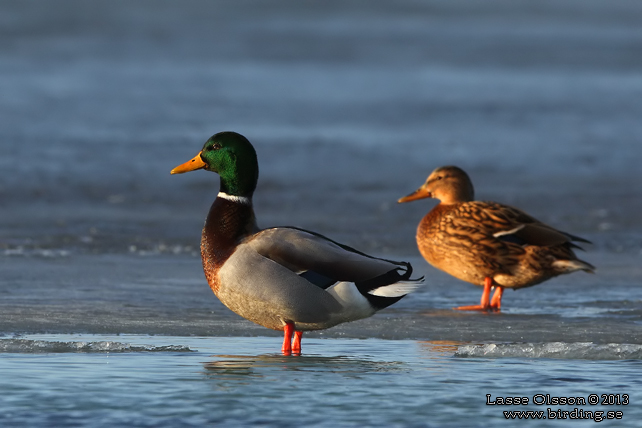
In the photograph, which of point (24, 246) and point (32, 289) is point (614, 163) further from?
point (32, 289)

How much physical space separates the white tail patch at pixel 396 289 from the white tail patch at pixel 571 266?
7.11 feet

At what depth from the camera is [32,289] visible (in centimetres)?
754

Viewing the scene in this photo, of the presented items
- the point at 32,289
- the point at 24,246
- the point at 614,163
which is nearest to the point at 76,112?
the point at 614,163

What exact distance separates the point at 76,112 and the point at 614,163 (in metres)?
11.0

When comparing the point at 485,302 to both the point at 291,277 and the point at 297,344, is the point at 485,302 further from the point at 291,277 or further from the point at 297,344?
the point at 291,277

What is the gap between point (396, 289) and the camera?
5.67m

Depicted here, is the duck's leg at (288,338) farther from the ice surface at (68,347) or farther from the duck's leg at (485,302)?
the duck's leg at (485,302)

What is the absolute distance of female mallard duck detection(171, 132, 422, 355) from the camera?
5551 mm

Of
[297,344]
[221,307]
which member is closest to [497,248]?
[221,307]

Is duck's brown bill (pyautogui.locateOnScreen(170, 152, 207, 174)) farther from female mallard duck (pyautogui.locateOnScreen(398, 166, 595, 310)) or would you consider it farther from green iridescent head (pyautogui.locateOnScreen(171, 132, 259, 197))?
female mallard duck (pyautogui.locateOnScreen(398, 166, 595, 310))

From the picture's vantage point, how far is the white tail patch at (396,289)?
5.66m

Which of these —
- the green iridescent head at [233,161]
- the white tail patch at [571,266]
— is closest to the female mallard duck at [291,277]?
the green iridescent head at [233,161]

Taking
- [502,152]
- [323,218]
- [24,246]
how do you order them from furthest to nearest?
[502,152]
[323,218]
[24,246]

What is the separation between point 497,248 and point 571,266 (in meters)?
0.50
